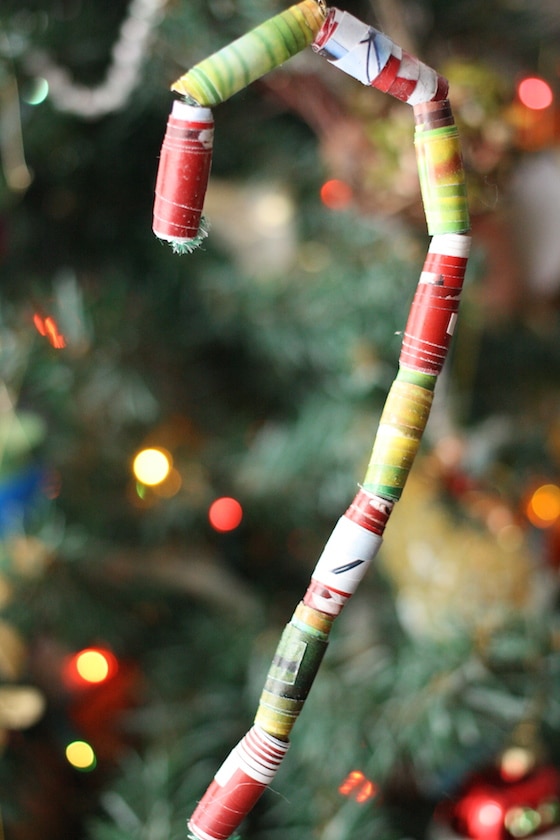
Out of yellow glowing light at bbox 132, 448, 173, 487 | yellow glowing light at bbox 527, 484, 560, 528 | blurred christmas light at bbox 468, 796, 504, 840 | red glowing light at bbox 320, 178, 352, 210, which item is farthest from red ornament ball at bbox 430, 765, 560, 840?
red glowing light at bbox 320, 178, 352, 210

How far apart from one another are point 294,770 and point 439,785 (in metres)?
0.10

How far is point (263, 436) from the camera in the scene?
673mm

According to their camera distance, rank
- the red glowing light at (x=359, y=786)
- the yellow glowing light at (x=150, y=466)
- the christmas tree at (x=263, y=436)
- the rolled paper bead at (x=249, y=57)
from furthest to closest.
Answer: the yellow glowing light at (x=150, y=466), the christmas tree at (x=263, y=436), the red glowing light at (x=359, y=786), the rolled paper bead at (x=249, y=57)

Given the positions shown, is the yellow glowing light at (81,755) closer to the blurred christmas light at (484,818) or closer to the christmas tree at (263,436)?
the christmas tree at (263,436)

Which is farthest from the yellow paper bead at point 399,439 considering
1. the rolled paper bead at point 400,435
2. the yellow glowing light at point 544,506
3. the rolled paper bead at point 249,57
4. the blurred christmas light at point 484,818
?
the yellow glowing light at point 544,506

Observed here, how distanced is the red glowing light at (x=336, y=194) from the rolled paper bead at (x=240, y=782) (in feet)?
1.40

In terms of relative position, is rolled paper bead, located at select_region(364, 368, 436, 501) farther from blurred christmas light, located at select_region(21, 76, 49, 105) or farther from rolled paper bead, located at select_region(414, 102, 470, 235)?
blurred christmas light, located at select_region(21, 76, 49, 105)

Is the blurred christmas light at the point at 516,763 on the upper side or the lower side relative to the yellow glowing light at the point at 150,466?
lower

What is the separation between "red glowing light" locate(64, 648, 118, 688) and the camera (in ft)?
1.85

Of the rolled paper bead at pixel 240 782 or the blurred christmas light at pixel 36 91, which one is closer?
the rolled paper bead at pixel 240 782

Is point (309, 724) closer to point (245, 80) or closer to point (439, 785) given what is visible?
point (439, 785)

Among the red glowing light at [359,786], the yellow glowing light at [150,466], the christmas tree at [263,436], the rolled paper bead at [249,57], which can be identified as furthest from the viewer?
the yellow glowing light at [150,466]

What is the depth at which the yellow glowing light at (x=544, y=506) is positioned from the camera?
0.63 metres

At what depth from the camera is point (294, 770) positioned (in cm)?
50
